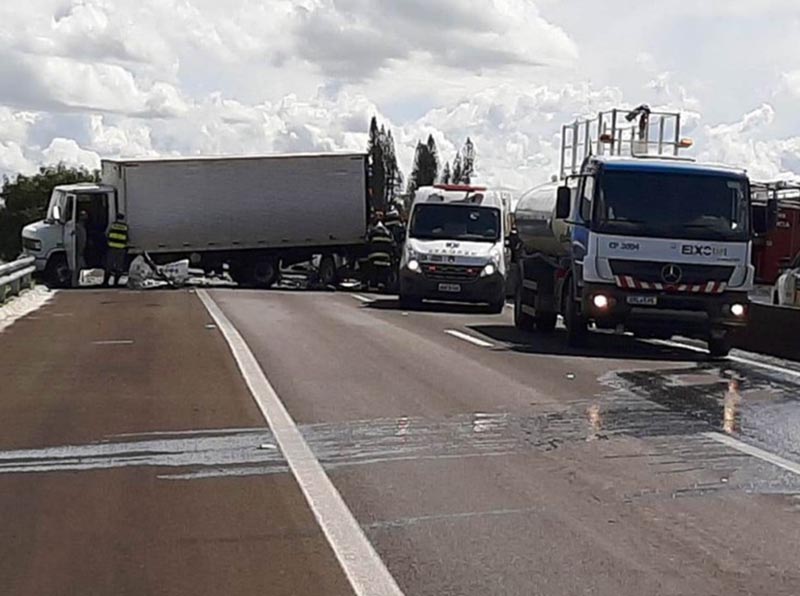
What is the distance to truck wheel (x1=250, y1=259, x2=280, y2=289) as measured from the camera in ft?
127

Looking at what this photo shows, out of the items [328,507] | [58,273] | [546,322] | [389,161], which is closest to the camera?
[328,507]

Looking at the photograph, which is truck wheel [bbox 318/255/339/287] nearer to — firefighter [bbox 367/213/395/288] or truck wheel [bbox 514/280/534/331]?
firefighter [bbox 367/213/395/288]

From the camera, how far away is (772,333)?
19.1m

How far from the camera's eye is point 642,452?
32.6ft

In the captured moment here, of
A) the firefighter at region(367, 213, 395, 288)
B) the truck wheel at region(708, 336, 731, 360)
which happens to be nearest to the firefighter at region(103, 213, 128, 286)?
the firefighter at region(367, 213, 395, 288)

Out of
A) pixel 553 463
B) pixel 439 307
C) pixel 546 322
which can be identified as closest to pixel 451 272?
pixel 439 307

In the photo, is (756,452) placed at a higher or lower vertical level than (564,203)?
lower

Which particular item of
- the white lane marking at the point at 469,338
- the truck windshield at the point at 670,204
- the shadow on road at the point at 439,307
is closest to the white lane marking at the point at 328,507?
the white lane marking at the point at 469,338

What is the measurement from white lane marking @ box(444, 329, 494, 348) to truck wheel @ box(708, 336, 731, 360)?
291 cm

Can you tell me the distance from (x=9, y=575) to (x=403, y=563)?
1.89 metres

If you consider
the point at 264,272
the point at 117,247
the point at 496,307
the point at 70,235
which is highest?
the point at 70,235

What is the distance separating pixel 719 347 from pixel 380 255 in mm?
19956

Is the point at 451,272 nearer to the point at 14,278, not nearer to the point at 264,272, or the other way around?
the point at 14,278

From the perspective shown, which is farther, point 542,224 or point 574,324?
point 542,224
